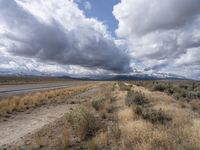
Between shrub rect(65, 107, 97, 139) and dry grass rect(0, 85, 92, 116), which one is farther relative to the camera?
dry grass rect(0, 85, 92, 116)

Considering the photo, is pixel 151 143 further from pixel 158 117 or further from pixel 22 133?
pixel 22 133

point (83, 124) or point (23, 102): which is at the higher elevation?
point (83, 124)

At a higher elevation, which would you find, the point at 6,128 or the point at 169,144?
the point at 169,144

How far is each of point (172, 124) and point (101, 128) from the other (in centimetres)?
301

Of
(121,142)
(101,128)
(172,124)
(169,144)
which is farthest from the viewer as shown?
(101,128)

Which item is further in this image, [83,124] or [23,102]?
[23,102]

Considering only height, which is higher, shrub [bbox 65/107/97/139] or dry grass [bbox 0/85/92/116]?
shrub [bbox 65/107/97/139]

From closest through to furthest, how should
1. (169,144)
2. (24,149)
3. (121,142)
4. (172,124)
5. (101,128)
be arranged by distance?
(169,144), (121,142), (24,149), (172,124), (101,128)

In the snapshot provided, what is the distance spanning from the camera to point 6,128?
1174 cm

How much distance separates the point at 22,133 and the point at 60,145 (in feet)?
11.0

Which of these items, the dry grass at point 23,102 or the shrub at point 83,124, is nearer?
the shrub at point 83,124

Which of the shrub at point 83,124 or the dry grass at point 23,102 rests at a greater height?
the shrub at point 83,124

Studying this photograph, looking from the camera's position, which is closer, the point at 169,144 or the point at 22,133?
the point at 169,144

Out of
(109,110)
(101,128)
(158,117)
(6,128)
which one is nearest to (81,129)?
(101,128)
